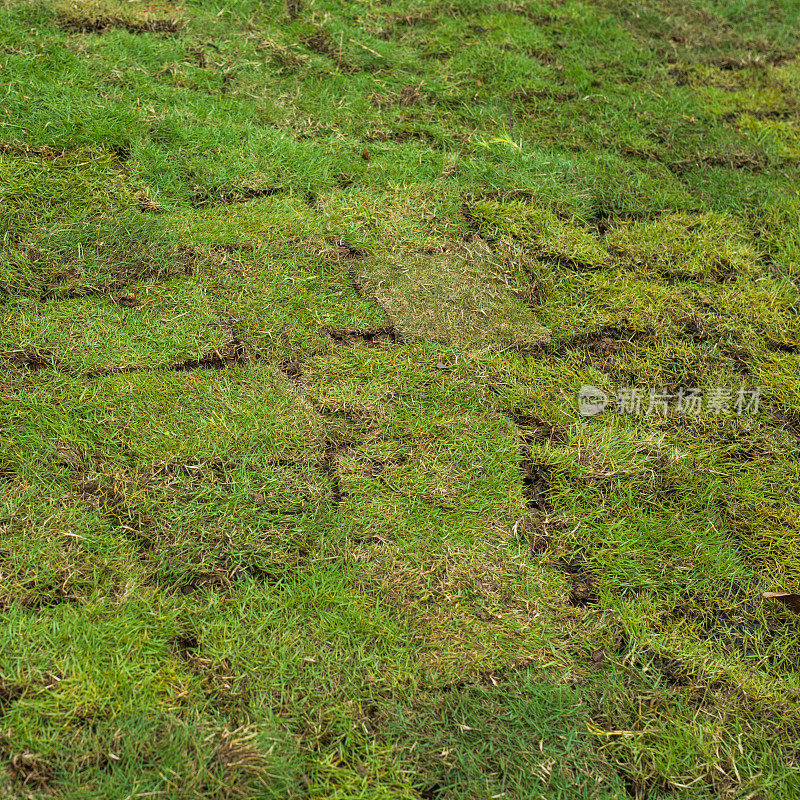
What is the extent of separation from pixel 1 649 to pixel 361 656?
1.02 meters

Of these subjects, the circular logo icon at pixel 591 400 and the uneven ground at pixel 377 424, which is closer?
the uneven ground at pixel 377 424

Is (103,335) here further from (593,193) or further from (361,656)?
(593,193)

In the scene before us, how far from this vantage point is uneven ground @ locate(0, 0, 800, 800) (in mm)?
2102

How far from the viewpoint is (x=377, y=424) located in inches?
112

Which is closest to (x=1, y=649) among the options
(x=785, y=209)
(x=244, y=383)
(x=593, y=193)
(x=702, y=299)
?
(x=244, y=383)

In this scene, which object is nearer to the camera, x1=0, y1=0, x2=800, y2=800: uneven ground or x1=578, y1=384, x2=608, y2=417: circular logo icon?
x1=0, y1=0, x2=800, y2=800: uneven ground

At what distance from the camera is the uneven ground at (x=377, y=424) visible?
2102 millimetres

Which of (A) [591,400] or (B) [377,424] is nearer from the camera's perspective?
(B) [377,424]

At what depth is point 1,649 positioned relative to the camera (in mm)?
2094
